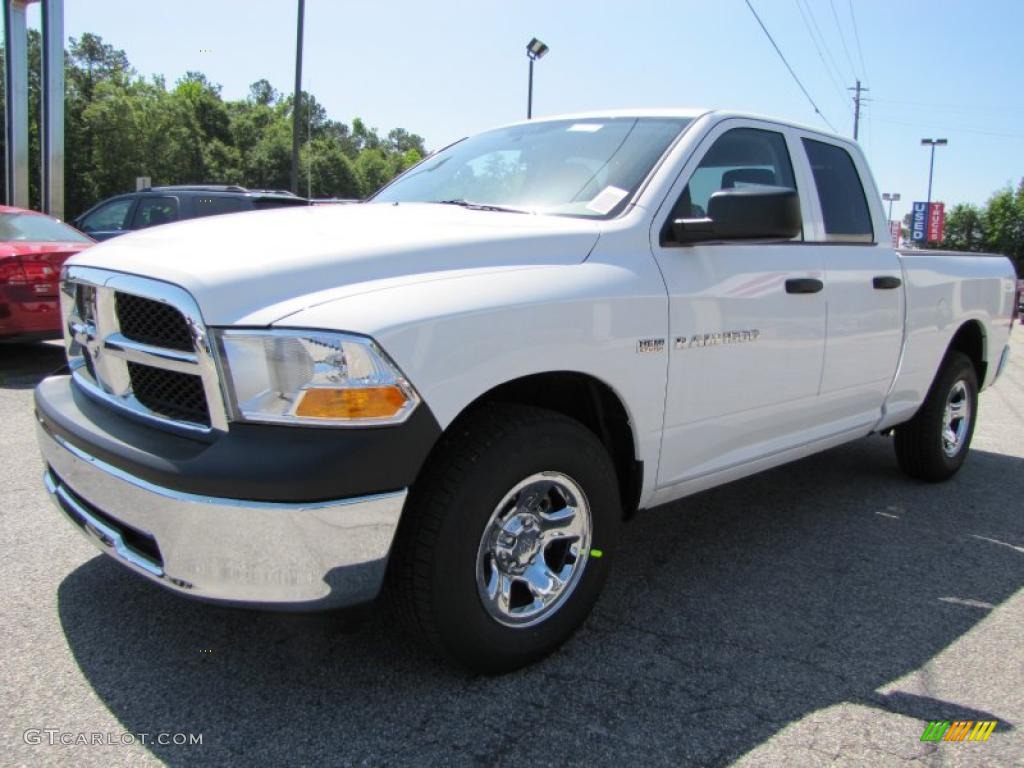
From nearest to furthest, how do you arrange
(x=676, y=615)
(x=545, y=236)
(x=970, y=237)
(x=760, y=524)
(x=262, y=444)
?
1. (x=262, y=444)
2. (x=545, y=236)
3. (x=676, y=615)
4. (x=760, y=524)
5. (x=970, y=237)

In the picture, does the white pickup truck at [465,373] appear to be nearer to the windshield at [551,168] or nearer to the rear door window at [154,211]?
the windshield at [551,168]

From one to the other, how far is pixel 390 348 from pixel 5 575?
2092 millimetres

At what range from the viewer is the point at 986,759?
2330mm

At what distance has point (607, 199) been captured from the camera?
303cm

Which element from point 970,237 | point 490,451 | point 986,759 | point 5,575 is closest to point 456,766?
point 490,451

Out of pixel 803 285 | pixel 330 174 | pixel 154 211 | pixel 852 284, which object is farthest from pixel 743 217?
pixel 330 174

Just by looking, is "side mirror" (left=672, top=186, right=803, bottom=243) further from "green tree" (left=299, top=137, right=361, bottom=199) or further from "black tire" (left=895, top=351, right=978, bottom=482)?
"green tree" (left=299, top=137, right=361, bottom=199)

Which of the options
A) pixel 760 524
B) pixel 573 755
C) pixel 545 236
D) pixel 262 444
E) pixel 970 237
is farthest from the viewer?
pixel 970 237

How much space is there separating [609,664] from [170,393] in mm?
1611

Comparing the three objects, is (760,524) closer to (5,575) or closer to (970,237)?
(5,575)

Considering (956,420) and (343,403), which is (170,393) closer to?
(343,403)

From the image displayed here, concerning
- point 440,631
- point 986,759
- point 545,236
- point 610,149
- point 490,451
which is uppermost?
point 610,149

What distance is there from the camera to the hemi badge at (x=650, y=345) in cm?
276

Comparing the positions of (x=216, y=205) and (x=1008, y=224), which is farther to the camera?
(x=1008, y=224)
